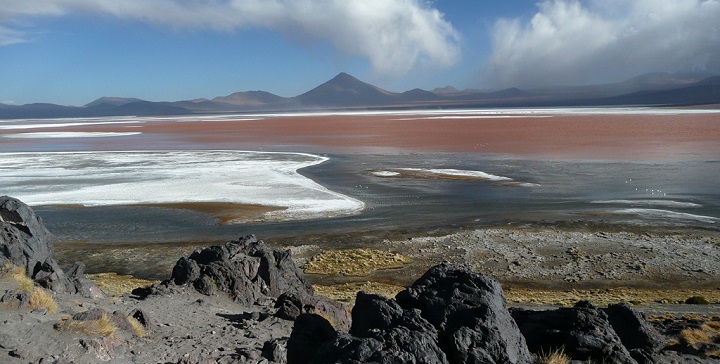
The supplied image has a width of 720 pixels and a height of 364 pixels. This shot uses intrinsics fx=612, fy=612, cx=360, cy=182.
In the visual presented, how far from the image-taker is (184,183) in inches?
1319

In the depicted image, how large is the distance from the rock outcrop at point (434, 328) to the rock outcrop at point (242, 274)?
4.42m

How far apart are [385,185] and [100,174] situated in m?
18.4


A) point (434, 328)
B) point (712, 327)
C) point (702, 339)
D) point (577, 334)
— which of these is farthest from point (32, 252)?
point (712, 327)

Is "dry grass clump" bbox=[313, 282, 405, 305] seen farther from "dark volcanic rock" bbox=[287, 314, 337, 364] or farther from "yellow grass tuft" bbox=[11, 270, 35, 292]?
"dark volcanic rock" bbox=[287, 314, 337, 364]

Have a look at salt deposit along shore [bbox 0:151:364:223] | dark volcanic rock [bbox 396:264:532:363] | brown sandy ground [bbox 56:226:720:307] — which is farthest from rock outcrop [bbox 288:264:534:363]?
salt deposit along shore [bbox 0:151:364:223]

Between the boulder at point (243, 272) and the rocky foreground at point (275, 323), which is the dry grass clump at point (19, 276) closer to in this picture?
the rocky foreground at point (275, 323)

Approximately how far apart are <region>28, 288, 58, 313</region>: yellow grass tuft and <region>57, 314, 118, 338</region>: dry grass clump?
0.78 meters

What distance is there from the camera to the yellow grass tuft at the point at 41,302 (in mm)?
8945

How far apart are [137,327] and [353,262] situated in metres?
10.2

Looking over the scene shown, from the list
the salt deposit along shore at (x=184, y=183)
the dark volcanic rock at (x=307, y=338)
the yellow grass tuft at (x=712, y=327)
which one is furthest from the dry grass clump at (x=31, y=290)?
the salt deposit along shore at (x=184, y=183)

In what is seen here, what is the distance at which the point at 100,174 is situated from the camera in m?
37.8

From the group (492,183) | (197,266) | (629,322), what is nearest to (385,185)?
(492,183)

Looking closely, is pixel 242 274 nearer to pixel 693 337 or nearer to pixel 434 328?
pixel 434 328

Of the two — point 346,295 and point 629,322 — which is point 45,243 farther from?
point 629,322
